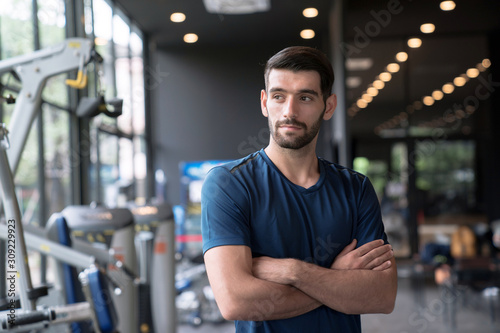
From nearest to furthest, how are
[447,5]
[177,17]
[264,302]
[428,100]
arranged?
[264,302] → [447,5] → [177,17] → [428,100]

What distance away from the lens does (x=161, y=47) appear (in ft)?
29.2

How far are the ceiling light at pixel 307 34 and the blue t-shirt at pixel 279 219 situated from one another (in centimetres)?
749

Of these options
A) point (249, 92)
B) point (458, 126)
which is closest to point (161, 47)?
point (249, 92)

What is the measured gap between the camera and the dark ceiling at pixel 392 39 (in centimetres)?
753

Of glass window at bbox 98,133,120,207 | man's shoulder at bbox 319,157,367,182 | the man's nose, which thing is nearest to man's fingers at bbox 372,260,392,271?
man's shoulder at bbox 319,157,367,182

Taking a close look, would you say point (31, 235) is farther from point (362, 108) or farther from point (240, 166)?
point (362, 108)

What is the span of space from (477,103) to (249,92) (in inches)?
130

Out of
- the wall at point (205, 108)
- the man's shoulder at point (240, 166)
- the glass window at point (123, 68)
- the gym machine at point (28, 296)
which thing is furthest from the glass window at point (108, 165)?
the man's shoulder at point (240, 166)

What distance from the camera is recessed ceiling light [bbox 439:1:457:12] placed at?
7270mm

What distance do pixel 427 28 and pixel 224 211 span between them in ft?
23.6

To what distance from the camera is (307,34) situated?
923 centimetres

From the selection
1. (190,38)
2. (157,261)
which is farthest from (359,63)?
(157,261)

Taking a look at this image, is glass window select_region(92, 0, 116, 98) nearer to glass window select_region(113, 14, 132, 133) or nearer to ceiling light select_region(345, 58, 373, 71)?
glass window select_region(113, 14, 132, 133)

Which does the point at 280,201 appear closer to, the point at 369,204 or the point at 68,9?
the point at 369,204
